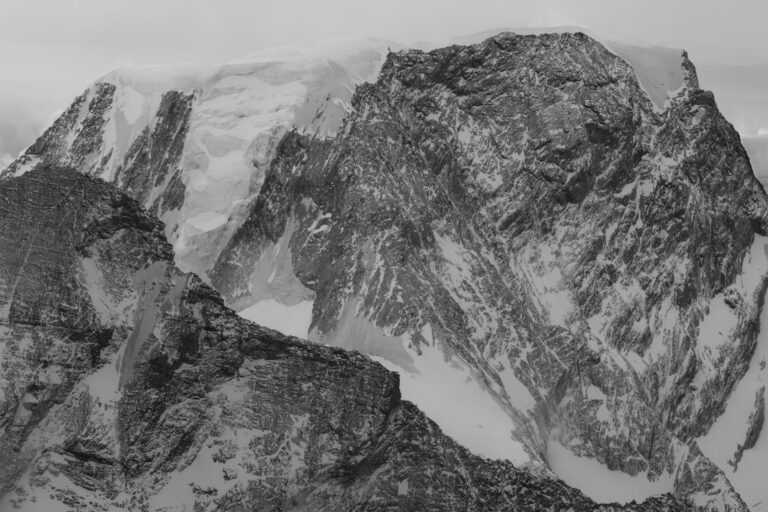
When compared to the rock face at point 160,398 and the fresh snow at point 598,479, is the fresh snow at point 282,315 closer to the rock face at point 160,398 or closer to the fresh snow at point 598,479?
the rock face at point 160,398

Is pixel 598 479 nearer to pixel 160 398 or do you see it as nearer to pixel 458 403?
pixel 458 403

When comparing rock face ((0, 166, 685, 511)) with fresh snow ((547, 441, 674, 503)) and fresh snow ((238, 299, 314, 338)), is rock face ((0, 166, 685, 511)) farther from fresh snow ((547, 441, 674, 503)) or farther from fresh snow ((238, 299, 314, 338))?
fresh snow ((547, 441, 674, 503))

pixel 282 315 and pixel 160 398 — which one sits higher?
pixel 160 398

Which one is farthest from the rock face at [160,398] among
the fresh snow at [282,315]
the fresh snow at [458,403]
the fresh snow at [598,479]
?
the fresh snow at [598,479]

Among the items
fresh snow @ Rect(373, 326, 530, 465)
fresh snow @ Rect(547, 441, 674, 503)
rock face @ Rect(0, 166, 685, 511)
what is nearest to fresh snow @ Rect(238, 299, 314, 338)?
fresh snow @ Rect(373, 326, 530, 465)

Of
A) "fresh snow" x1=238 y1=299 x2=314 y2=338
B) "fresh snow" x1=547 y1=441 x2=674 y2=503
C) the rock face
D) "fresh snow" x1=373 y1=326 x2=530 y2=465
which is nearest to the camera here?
the rock face

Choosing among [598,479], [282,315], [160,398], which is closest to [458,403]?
[282,315]
